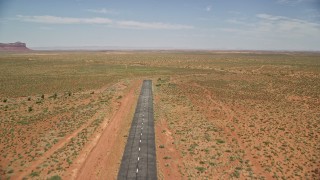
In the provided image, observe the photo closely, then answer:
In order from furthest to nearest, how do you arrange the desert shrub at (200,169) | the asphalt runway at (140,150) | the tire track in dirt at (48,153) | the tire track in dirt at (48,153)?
the desert shrub at (200,169)
the tire track in dirt at (48,153)
the tire track in dirt at (48,153)
the asphalt runway at (140,150)

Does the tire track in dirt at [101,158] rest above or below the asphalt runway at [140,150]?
below

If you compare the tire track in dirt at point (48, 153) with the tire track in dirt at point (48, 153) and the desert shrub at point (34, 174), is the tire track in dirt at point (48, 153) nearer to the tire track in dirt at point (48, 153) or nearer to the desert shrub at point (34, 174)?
the tire track in dirt at point (48, 153)

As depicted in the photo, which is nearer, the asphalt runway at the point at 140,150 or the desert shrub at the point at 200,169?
the asphalt runway at the point at 140,150

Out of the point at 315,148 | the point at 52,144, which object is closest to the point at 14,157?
the point at 52,144

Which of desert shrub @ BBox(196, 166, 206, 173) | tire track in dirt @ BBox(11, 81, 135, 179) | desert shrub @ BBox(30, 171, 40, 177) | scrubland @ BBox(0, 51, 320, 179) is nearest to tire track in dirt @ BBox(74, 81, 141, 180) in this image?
scrubland @ BBox(0, 51, 320, 179)

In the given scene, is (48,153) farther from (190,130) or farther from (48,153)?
(190,130)

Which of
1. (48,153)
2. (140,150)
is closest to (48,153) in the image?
(48,153)

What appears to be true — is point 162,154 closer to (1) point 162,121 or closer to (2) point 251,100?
(1) point 162,121

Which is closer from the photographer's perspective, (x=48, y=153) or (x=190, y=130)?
(x=48, y=153)

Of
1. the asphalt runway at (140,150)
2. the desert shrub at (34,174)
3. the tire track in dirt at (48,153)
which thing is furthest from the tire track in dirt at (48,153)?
the asphalt runway at (140,150)

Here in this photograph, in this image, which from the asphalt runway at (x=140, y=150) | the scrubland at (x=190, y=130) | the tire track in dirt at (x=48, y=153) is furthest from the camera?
the scrubland at (x=190, y=130)
